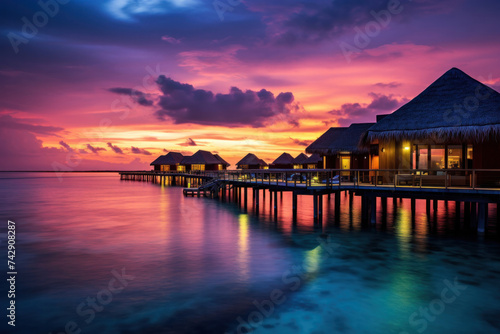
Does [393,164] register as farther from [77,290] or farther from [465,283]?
[77,290]

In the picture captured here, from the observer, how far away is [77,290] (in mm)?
10508

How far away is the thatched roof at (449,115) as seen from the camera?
57.3 feet

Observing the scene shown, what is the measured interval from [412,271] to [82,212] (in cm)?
2612

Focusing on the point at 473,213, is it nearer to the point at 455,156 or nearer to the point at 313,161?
the point at 455,156

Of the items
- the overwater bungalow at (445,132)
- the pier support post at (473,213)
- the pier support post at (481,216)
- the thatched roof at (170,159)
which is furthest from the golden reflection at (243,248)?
the thatched roof at (170,159)

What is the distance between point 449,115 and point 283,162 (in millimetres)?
57991

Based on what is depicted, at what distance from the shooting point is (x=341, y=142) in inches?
1246

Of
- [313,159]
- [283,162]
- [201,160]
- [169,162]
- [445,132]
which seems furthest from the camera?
[169,162]

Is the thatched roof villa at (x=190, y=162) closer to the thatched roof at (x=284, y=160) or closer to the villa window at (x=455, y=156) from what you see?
the thatched roof at (x=284, y=160)

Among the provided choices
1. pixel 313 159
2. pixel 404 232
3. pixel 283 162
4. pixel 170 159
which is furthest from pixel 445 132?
pixel 170 159

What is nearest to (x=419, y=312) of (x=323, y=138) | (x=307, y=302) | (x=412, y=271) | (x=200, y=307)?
(x=307, y=302)

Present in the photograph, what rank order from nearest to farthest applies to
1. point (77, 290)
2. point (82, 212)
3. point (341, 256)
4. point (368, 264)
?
point (77, 290), point (368, 264), point (341, 256), point (82, 212)

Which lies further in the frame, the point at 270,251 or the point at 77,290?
the point at 270,251

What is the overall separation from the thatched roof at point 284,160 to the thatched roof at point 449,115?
5435 cm
